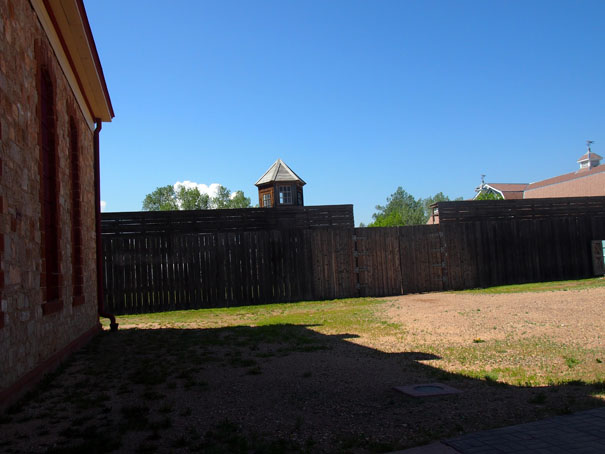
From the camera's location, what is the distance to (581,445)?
9.42 ft

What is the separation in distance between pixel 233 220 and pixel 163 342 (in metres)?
6.55

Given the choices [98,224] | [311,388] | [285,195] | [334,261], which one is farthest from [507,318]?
[285,195]

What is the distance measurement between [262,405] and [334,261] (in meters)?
10.8

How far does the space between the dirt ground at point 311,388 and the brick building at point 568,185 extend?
110 ft

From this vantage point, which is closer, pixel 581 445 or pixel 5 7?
pixel 581 445

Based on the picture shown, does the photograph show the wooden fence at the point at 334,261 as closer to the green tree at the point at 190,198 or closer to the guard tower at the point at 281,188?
the guard tower at the point at 281,188

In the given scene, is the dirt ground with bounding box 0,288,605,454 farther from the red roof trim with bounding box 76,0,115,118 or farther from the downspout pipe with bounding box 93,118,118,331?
the red roof trim with bounding box 76,0,115,118

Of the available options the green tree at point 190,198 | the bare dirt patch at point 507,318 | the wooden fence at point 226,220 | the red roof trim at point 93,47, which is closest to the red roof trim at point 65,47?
the red roof trim at point 93,47

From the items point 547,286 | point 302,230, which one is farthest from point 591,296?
point 302,230

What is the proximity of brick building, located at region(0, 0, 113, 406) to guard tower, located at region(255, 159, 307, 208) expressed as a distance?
617 inches

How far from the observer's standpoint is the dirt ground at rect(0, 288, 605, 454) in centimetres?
335

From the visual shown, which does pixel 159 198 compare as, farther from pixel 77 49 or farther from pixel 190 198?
pixel 77 49

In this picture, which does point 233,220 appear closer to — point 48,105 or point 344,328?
point 344,328

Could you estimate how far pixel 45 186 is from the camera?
6.35 m
